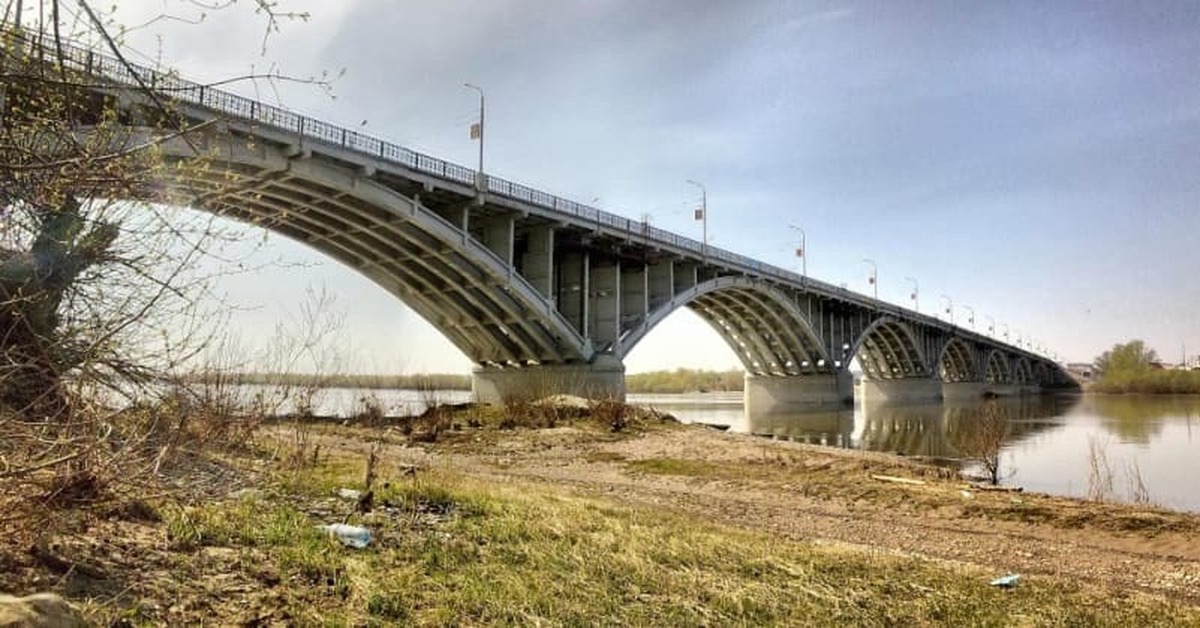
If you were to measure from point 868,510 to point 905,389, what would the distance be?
80.1 metres

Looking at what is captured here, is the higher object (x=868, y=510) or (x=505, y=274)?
(x=505, y=274)

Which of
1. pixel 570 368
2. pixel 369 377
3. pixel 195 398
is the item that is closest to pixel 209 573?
pixel 195 398

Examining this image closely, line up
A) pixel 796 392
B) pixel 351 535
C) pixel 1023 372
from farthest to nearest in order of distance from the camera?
pixel 1023 372, pixel 796 392, pixel 351 535

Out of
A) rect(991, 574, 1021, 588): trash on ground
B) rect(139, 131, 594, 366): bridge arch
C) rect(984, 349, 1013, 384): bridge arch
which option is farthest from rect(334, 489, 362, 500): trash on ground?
rect(984, 349, 1013, 384): bridge arch

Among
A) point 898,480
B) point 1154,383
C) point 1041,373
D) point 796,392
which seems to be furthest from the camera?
point 1041,373

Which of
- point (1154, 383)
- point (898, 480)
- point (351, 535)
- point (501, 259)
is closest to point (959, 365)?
point (1154, 383)

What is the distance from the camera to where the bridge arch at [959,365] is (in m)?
100

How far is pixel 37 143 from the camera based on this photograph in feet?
11.6

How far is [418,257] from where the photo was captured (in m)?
34.4

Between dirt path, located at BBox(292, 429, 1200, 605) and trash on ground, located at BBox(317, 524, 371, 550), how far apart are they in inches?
179

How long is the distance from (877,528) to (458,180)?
2641 centimetres

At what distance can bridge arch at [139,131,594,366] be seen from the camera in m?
26.9

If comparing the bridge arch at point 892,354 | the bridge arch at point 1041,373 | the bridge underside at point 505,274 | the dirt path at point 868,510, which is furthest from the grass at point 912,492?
the bridge arch at point 1041,373

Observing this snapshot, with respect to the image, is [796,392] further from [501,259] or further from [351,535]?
[351,535]
